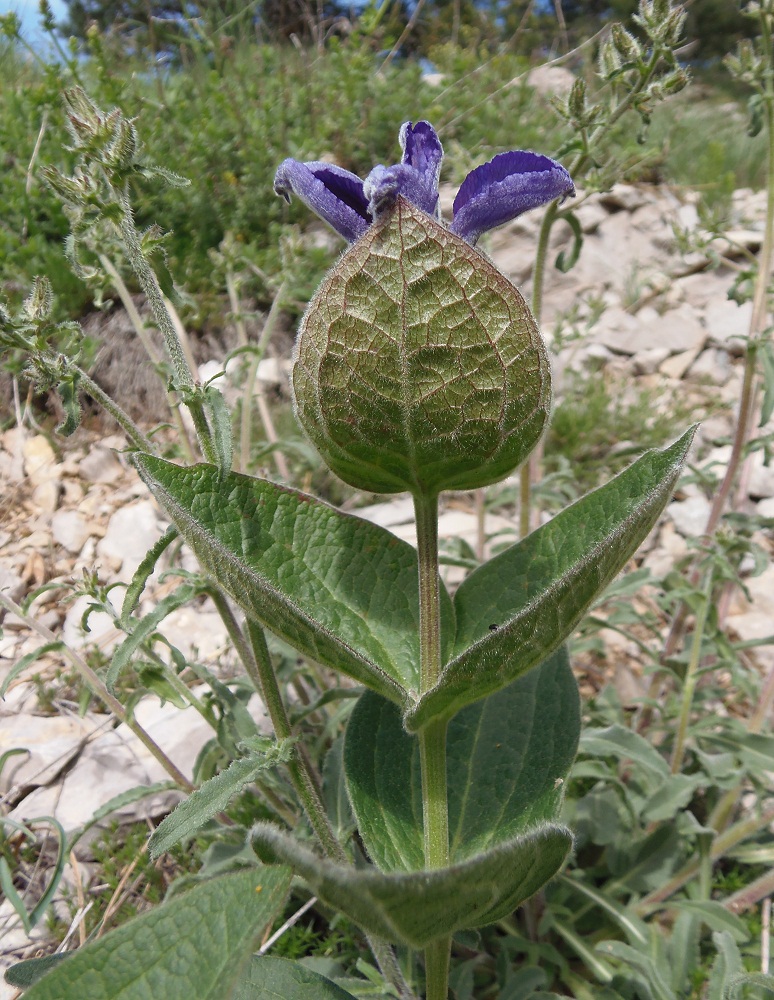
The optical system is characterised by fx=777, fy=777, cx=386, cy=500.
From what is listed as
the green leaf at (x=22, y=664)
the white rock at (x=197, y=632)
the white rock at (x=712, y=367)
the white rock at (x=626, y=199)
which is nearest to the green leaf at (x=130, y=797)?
the green leaf at (x=22, y=664)

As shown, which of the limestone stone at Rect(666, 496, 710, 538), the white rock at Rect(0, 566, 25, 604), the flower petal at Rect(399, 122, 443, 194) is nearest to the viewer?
the flower petal at Rect(399, 122, 443, 194)

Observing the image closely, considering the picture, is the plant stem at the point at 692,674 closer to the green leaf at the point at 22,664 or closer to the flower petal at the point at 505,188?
the flower petal at the point at 505,188

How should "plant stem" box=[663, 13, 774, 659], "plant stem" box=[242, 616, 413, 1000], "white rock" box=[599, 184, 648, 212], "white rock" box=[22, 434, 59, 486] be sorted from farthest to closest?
"white rock" box=[599, 184, 648, 212] < "white rock" box=[22, 434, 59, 486] < "plant stem" box=[663, 13, 774, 659] < "plant stem" box=[242, 616, 413, 1000]

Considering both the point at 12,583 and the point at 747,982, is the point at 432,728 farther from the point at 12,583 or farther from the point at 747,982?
the point at 12,583

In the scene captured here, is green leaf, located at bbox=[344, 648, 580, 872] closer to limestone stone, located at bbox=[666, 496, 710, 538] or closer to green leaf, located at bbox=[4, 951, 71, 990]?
green leaf, located at bbox=[4, 951, 71, 990]

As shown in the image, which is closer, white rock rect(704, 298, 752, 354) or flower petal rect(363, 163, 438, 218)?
flower petal rect(363, 163, 438, 218)

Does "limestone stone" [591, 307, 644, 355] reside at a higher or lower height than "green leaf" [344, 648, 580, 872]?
lower

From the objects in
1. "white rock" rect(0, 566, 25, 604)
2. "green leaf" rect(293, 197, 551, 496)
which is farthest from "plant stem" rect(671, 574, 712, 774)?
"white rock" rect(0, 566, 25, 604)

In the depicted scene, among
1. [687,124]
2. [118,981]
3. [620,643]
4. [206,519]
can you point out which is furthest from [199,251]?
[687,124]
